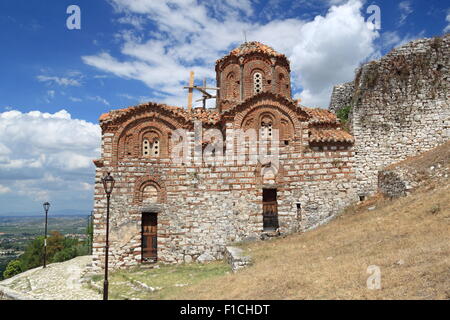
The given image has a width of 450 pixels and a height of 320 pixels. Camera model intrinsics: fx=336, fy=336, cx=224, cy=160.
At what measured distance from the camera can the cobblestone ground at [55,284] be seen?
1134 cm

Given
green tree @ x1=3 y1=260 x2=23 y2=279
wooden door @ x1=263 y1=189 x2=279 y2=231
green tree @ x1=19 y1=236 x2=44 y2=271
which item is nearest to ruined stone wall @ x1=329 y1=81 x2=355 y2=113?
wooden door @ x1=263 y1=189 x2=279 y2=231

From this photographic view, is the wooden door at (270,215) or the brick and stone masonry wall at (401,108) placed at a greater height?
the brick and stone masonry wall at (401,108)

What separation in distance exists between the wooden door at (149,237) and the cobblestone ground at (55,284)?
2822 mm

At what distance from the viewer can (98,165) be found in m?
15.5

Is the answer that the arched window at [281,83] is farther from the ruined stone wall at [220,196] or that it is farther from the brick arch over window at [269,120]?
the ruined stone wall at [220,196]

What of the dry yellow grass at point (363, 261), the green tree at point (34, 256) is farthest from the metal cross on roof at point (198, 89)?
the green tree at point (34, 256)

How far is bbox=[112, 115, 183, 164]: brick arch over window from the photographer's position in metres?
15.7

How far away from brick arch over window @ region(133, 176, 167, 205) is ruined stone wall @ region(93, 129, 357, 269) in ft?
0.15

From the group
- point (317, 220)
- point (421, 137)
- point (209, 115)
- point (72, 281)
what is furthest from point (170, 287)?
point (421, 137)

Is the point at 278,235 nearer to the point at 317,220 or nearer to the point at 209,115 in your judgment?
the point at 317,220

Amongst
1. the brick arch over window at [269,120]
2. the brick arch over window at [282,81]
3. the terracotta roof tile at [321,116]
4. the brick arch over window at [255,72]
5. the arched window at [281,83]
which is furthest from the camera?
the arched window at [281,83]

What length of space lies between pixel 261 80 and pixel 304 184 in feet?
20.4

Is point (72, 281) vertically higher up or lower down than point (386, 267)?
lower down

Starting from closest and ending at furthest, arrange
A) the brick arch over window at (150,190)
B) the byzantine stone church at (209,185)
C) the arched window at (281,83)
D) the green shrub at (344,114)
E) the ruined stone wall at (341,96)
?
1. the byzantine stone church at (209,185)
2. the brick arch over window at (150,190)
3. the green shrub at (344,114)
4. the arched window at (281,83)
5. the ruined stone wall at (341,96)
